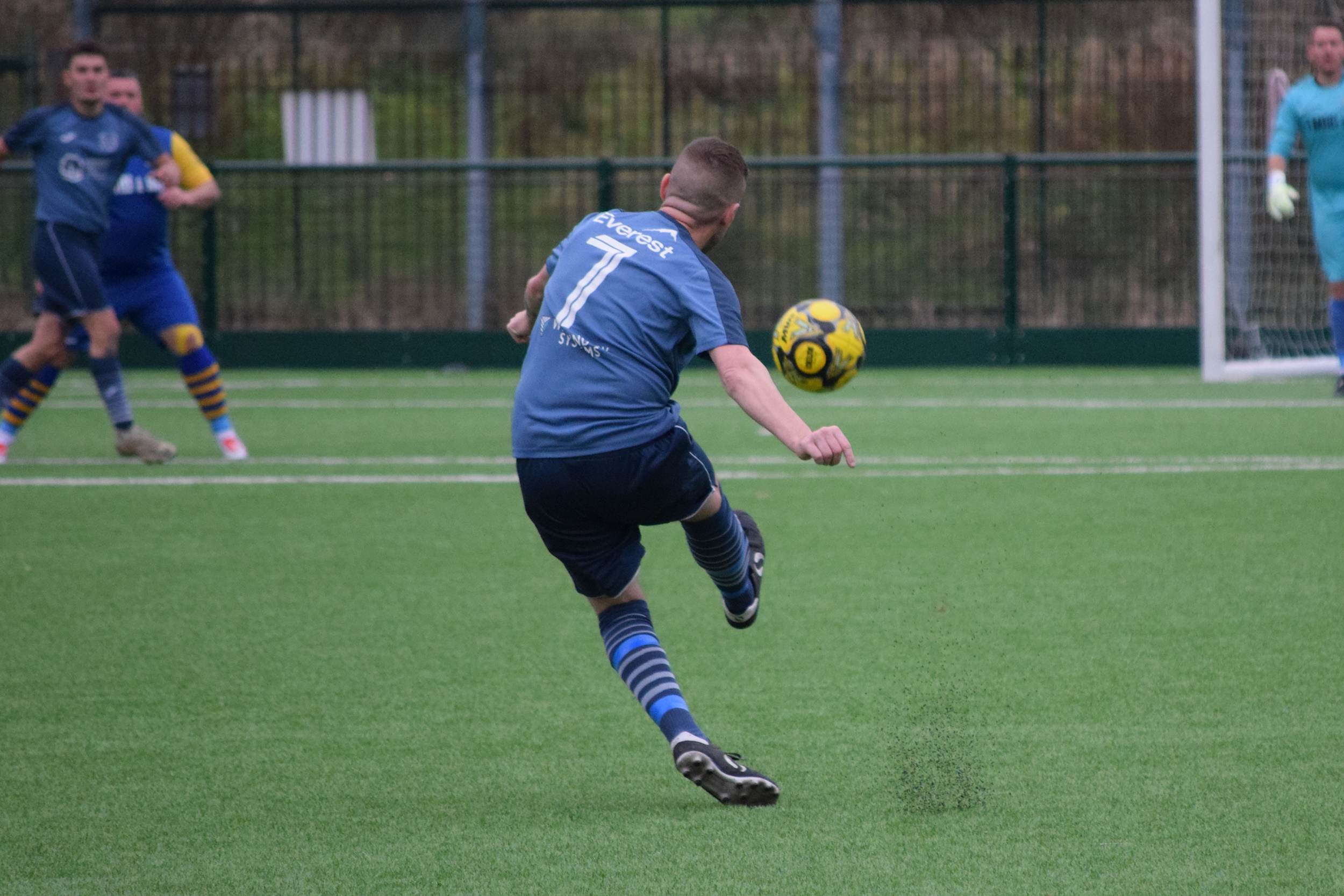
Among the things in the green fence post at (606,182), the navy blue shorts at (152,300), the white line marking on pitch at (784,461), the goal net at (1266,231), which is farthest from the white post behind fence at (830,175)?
the navy blue shorts at (152,300)

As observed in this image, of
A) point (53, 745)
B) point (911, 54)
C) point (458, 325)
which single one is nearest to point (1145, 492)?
point (53, 745)

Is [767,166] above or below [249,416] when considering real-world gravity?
above

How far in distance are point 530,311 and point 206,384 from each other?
6048 millimetres

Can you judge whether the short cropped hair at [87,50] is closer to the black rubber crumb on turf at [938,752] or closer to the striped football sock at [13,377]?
the striped football sock at [13,377]

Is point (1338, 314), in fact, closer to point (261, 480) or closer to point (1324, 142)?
point (1324, 142)

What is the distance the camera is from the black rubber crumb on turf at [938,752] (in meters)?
3.91

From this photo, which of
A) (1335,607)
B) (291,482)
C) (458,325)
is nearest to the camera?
(1335,607)

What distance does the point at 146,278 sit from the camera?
10.1 m

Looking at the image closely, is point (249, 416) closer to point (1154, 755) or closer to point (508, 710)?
point (508, 710)

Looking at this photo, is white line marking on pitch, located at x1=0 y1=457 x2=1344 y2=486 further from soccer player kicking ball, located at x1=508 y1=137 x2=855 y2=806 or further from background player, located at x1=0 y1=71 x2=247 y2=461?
soccer player kicking ball, located at x1=508 y1=137 x2=855 y2=806

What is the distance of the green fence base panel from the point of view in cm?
1653

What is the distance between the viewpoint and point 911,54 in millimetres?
20922

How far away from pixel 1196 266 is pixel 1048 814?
48.7 feet

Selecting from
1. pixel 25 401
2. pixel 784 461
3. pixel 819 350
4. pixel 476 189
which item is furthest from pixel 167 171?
pixel 476 189
